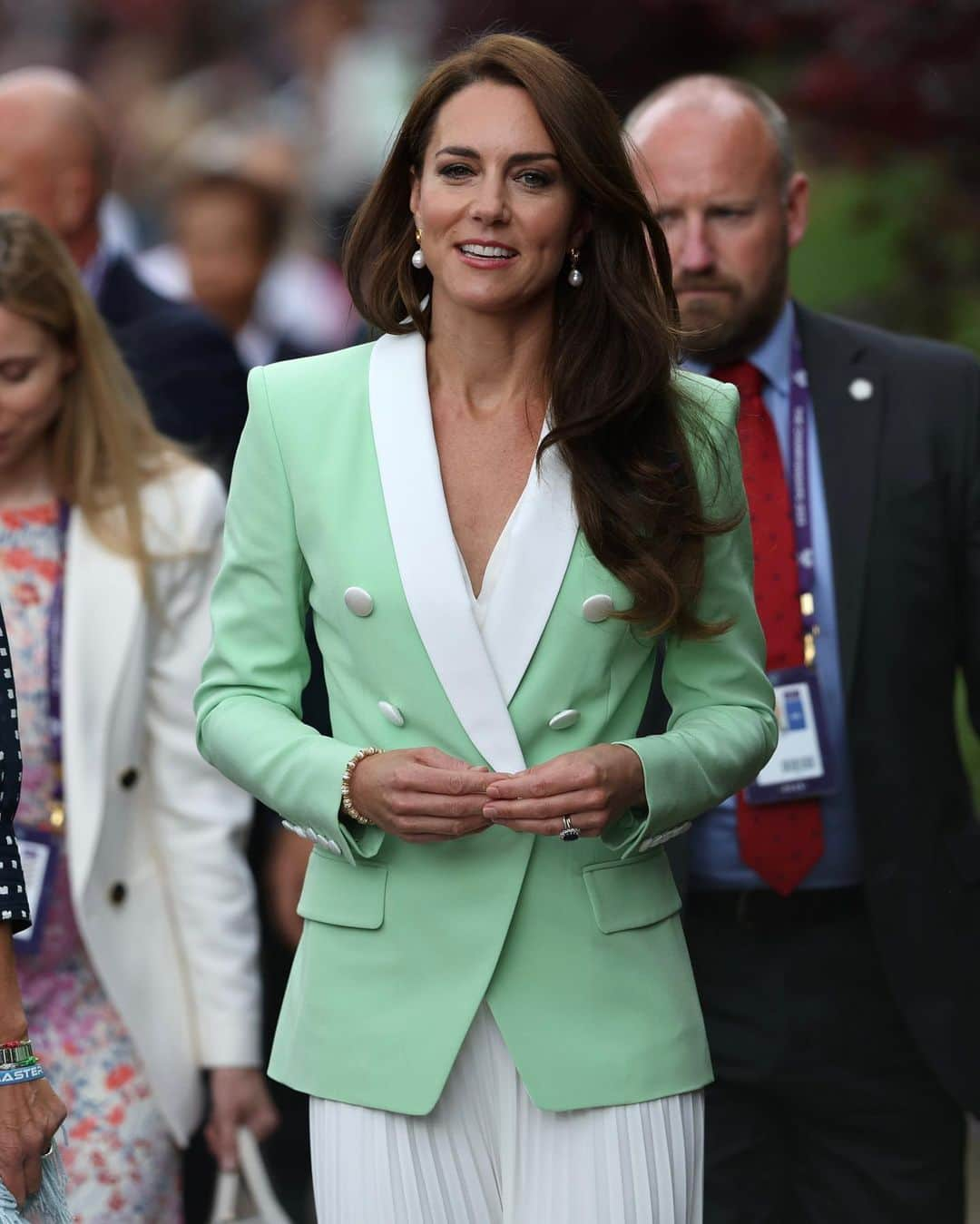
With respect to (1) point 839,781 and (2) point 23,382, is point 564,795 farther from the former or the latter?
(2) point 23,382

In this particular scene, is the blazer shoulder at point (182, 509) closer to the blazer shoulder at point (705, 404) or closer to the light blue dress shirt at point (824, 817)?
the light blue dress shirt at point (824, 817)

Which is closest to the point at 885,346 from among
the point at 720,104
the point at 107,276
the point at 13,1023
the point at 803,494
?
the point at 803,494

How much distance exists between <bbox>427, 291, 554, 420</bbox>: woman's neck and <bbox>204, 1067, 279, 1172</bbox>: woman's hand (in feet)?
5.12

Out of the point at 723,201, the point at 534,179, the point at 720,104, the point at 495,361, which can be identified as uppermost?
the point at 720,104

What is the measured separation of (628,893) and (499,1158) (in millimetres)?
370

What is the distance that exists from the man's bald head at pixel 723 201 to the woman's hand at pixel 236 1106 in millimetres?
1492

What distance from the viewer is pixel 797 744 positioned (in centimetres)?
448

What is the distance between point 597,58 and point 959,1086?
20.4 feet

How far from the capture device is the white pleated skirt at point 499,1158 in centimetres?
325

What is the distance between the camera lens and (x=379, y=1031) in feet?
10.8

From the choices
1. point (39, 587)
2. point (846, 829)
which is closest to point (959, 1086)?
point (846, 829)

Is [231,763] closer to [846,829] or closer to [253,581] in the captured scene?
[253,581]

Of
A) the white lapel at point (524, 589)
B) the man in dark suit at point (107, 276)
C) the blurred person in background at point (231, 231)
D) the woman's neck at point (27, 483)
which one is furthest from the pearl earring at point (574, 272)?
the blurred person in background at point (231, 231)

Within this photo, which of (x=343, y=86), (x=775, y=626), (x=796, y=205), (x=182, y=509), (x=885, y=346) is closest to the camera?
(x=775, y=626)
